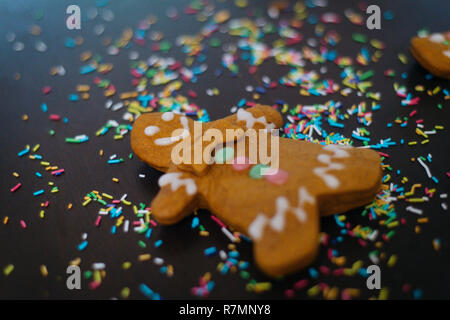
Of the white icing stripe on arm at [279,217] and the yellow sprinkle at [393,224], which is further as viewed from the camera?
the yellow sprinkle at [393,224]

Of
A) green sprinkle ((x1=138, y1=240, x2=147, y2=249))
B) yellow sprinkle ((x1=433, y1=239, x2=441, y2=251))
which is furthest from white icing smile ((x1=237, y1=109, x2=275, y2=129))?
yellow sprinkle ((x1=433, y1=239, x2=441, y2=251))

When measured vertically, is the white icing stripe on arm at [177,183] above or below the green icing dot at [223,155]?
below

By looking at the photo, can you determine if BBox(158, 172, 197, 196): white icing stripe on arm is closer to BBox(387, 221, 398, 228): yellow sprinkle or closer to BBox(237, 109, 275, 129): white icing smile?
BBox(237, 109, 275, 129): white icing smile

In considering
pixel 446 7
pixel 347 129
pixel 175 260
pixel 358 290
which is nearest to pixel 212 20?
pixel 347 129

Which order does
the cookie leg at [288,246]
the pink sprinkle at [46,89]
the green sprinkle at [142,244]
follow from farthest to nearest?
the pink sprinkle at [46,89], the green sprinkle at [142,244], the cookie leg at [288,246]

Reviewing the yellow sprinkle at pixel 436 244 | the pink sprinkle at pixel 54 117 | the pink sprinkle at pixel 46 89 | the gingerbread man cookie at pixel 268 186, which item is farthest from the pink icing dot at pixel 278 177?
the pink sprinkle at pixel 46 89

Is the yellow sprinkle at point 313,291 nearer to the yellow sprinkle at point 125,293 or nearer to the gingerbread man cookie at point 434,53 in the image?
the yellow sprinkle at point 125,293

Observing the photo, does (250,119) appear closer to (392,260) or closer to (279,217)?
(279,217)
